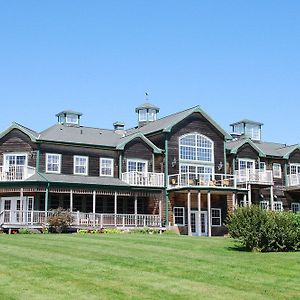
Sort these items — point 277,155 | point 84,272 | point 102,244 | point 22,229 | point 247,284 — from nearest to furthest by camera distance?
point 247,284
point 84,272
point 102,244
point 22,229
point 277,155

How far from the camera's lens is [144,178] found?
3803 centimetres

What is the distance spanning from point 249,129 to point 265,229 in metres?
30.9

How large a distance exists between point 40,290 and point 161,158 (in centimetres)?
2843

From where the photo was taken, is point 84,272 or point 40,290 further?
point 84,272

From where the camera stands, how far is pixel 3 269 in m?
14.2

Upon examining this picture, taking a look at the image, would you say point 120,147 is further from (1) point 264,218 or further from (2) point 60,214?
(1) point 264,218

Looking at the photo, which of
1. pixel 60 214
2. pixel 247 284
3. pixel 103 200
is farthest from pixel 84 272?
pixel 103 200

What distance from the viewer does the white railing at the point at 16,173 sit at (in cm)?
3484

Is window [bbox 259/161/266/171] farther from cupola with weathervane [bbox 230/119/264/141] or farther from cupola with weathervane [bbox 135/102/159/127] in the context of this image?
cupola with weathervane [bbox 135/102/159/127]

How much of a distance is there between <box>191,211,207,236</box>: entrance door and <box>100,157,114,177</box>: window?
22.3 ft

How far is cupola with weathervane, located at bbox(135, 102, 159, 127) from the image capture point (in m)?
45.9

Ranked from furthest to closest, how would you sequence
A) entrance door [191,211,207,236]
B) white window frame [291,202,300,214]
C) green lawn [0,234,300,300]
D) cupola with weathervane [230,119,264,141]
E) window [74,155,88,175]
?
cupola with weathervane [230,119,264,141]
white window frame [291,202,300,214]
entrance door [191,211,207,236]
window [74,155,88,175]
green lawn [0,234,300,300]

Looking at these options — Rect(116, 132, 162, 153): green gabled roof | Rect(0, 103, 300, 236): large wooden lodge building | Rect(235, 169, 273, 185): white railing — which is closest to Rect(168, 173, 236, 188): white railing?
Rect(0, 103, 300, 236): large wooden lodge building

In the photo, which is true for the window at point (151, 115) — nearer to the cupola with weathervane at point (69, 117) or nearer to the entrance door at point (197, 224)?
the cupola with weathervane at point (69, 117)
